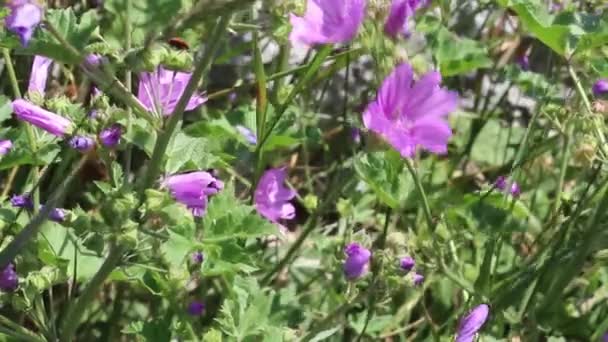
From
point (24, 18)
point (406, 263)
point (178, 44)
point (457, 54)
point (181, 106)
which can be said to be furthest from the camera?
point (457, 54)

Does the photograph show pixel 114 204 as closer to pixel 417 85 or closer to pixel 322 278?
pixel 417 85

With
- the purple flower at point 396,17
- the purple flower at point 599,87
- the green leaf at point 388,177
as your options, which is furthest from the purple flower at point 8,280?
the purple flower at point 599,87

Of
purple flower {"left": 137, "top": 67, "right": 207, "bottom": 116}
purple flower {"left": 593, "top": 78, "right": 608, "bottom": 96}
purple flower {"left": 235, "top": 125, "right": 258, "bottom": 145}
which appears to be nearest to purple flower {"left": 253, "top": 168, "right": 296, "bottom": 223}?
purple flower {"left": 235, "top": 125, "right": 258, "bottom": 145}

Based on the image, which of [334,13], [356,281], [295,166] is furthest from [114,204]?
[295,166]

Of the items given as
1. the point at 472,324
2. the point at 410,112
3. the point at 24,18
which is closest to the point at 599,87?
the point at 472,324

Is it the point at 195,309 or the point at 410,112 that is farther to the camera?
the point at 195,309

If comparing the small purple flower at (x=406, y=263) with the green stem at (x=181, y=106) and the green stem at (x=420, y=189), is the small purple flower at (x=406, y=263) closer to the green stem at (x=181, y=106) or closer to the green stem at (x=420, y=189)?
the green stem at (x=420, y=189)

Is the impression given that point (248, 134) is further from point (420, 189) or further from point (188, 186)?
point (188, 186)

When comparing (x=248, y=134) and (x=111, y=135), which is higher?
(x=111, y=135)
